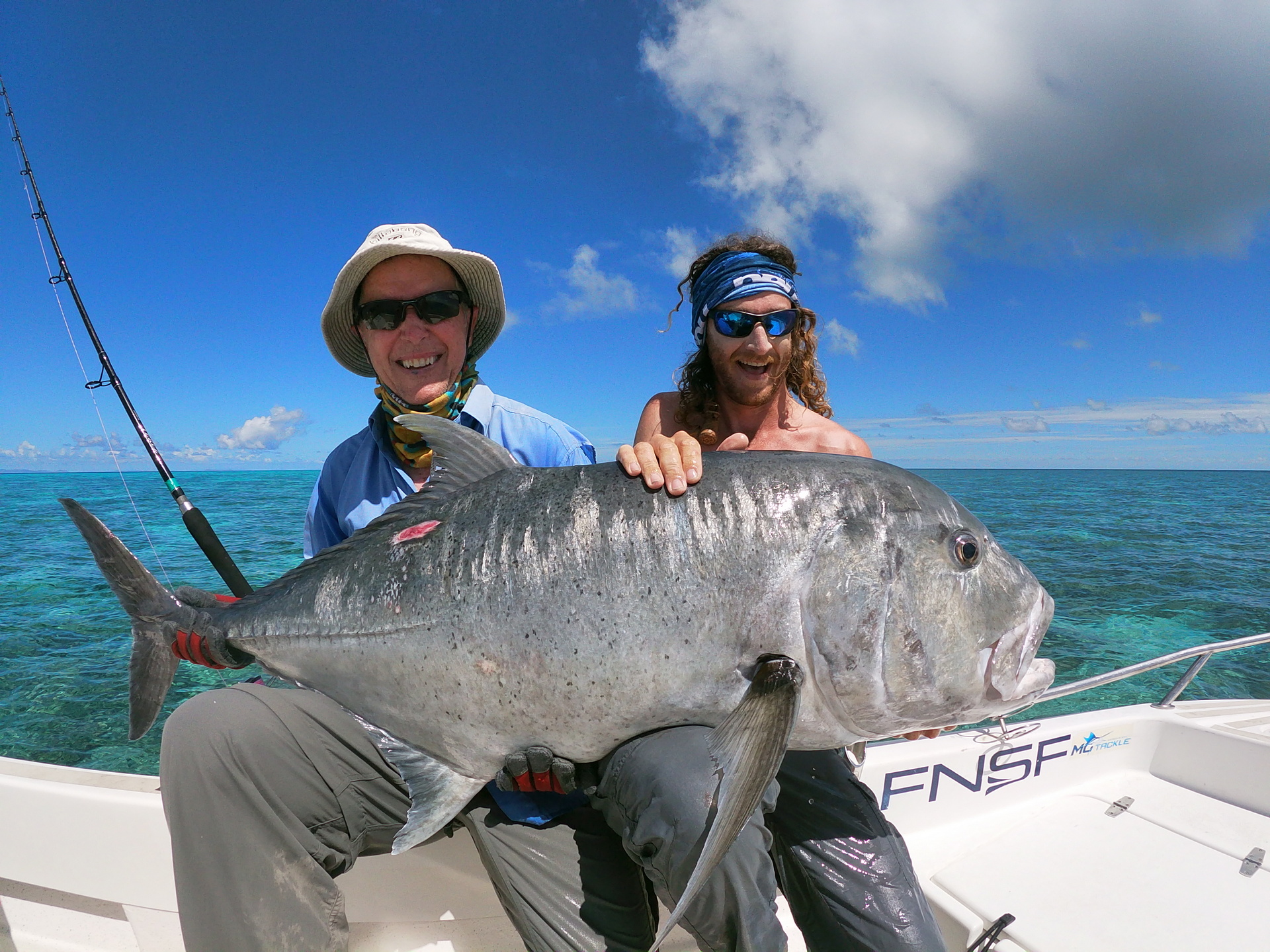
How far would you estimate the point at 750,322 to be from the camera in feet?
10.7

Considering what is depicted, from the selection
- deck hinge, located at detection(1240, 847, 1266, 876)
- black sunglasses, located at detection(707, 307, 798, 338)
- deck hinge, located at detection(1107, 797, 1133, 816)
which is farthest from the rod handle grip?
deck hinge, located at detection(1240, 847, 1266, 876)

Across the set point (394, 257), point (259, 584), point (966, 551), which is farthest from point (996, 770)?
point (259, 584)

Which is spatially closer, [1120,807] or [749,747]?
[749,747]

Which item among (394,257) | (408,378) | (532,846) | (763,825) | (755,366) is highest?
(394,257)

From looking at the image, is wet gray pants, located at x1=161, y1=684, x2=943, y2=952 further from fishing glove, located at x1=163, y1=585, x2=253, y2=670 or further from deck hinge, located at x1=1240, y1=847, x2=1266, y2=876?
deck hinge, located at x1=1240, y1=847, x2=1266, y2=876

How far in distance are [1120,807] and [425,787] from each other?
11.2ft

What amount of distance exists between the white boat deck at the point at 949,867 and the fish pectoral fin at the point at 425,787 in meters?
0.83

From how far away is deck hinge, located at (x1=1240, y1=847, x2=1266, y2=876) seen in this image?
107 inches

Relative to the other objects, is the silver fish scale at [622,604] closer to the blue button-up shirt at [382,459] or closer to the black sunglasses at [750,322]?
the blue button-up shirt at [382,459]

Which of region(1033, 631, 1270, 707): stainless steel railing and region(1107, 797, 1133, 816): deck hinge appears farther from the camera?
region(1107, 797, 1133, 816): deck hinge

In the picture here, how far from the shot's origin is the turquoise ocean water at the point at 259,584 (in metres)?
5.90

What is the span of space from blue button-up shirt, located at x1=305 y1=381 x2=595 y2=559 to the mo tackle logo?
213 cm

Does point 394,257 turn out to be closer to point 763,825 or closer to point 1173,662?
point 763,825

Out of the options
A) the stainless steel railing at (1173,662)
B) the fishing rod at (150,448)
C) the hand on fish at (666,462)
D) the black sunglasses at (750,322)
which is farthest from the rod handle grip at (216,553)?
the stainless steel railing at (1173,662)
